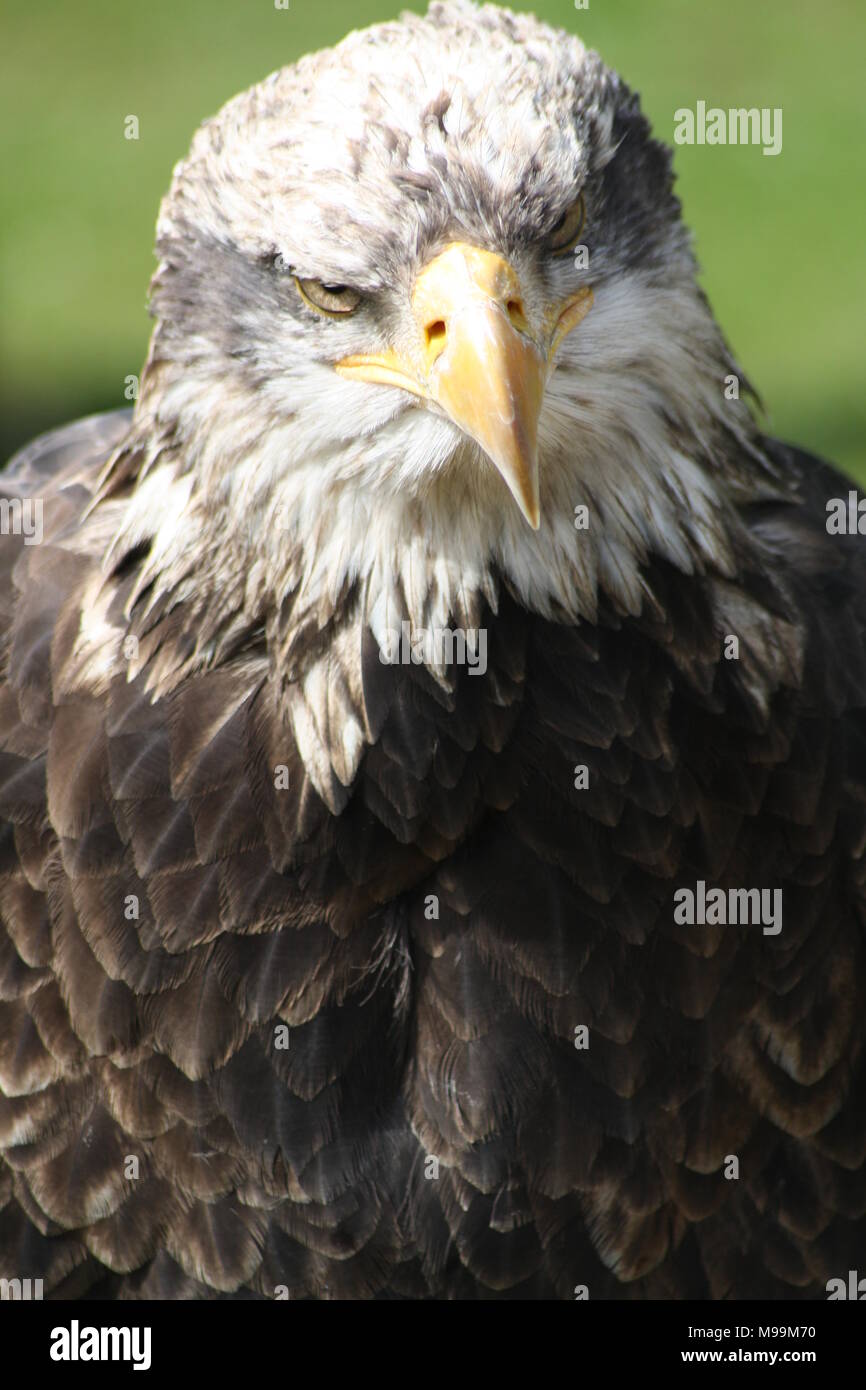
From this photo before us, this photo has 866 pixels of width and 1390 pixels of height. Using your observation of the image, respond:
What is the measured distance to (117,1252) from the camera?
336 centimetres

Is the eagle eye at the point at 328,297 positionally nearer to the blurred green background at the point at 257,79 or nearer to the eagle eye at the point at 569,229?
the eagle eye at the point at 569,229

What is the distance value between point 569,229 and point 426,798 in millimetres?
1004

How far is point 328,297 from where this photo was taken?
2.82 m

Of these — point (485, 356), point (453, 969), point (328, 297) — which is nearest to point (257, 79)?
point (328, 297)

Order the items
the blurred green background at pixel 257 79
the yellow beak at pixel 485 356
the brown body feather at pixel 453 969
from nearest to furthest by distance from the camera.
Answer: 1. the yellow beak at pixel 485 356
2. the brown body feather at pixel 453 969
3. the blurred green background at pixel 257 79

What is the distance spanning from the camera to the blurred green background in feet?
31.7

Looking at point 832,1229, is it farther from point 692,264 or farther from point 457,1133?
point 692,264

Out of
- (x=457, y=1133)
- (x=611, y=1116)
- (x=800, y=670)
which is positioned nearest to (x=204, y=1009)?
(x=457, y=1133)

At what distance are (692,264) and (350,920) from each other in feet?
4.33

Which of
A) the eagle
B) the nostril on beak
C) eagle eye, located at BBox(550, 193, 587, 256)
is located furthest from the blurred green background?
the nostril on beak

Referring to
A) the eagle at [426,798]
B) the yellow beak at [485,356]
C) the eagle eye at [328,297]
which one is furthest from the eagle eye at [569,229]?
the eagle eye at [328,297]

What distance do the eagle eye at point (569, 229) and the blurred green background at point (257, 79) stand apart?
20.5 feet

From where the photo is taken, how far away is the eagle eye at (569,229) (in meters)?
2.78

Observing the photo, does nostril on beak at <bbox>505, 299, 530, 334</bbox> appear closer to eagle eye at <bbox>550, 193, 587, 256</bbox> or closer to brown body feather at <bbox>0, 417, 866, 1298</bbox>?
eagle eye at <bbox>550, 193, 587, 256</bbox>
